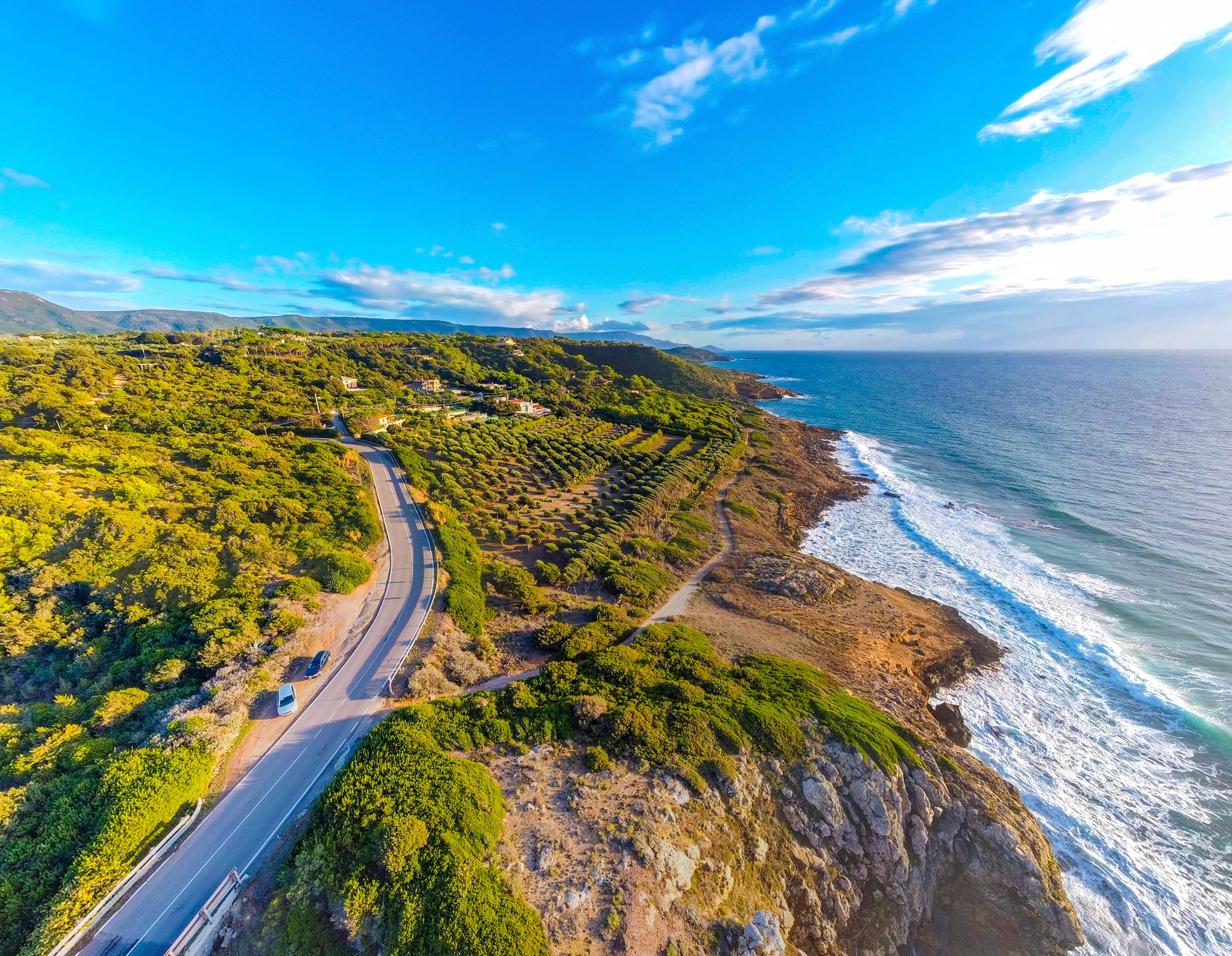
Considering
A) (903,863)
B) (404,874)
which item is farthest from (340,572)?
(903,863)

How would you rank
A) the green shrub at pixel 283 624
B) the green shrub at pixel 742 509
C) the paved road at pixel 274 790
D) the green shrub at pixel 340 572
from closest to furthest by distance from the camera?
the paved road at pixel 274 790 < the green shrub at pixel 283 624 < the green shrub at pixel 340 572 < the green shrub at pixel 742 509

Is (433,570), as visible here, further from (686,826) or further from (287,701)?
(686,826)

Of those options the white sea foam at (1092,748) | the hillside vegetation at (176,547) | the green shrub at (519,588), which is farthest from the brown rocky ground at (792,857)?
the hillside vegetation at (176,547)

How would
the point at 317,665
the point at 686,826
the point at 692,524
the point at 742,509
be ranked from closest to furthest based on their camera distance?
1. the point at 686,826
2. the point at 317,665
3. the point at 692,524
4. the point at 742,509

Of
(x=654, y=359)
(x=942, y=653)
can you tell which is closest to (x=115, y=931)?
(x=942, y=653)

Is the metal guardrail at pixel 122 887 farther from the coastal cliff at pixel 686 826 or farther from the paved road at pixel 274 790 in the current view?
the coastal cliff at pixel 686 826

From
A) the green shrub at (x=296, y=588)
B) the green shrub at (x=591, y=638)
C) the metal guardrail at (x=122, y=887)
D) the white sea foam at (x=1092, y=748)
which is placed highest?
the green shrub at (x=296, y=588)
